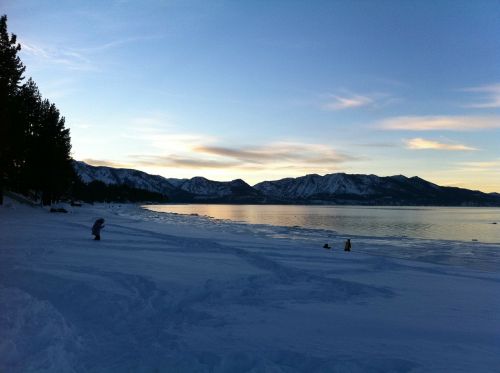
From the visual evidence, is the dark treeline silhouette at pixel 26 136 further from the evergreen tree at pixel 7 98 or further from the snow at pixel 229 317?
the snow at pixel 229 317

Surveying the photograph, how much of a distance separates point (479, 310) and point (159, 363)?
10.5 metres

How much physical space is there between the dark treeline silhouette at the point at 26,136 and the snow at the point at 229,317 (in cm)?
2684

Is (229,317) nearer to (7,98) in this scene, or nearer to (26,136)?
(7,98)

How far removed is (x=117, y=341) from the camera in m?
8.20

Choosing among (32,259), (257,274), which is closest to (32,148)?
(32,259)

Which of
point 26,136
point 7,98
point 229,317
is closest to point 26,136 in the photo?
point 26,136

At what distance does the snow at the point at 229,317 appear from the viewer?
749 cm

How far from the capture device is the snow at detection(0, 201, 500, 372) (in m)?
7.49

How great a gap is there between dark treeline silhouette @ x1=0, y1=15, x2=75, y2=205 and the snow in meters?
26.8

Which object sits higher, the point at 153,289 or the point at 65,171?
the point at 65,171

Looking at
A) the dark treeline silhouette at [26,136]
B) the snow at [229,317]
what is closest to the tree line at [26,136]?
the dark treeline silhouette at [26,136]

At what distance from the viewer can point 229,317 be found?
10305mm

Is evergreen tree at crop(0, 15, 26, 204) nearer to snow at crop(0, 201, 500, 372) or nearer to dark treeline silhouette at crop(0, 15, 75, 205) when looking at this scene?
dark treeline silhouette at crop(0, 15, 75, 205)

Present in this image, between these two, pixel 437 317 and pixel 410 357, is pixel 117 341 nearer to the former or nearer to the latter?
pixel 410 357
